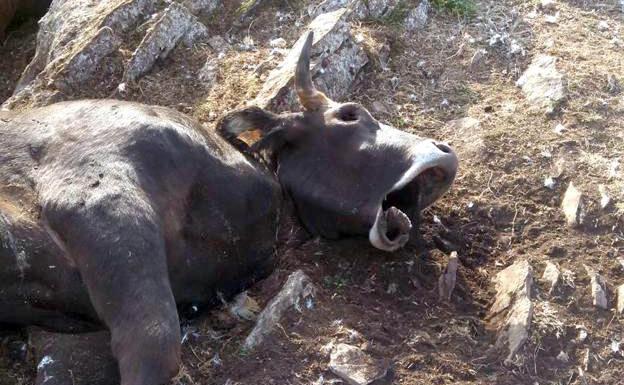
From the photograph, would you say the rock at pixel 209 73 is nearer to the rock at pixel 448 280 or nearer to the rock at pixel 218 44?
the rock at pixel 218 44

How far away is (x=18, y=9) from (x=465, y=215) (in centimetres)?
619

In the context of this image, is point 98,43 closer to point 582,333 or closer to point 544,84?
point 544,84

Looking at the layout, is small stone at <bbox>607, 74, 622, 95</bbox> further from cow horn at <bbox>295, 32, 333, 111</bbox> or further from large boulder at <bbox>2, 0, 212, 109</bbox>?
large boulder at <bbox>2, 0, 212, 109</bbox>

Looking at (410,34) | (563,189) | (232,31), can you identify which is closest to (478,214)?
(563,189)

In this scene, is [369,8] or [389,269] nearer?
[389,269]

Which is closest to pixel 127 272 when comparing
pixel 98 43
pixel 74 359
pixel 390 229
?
pixel 74 359

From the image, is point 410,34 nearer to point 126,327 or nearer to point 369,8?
point 369,8

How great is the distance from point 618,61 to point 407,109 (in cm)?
179

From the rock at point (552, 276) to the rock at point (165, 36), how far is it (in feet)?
11.9

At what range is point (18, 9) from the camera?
9711 millimetres

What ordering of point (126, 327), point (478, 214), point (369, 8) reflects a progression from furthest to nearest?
point (369, 8)
point (478, 214)
point (126, 327)

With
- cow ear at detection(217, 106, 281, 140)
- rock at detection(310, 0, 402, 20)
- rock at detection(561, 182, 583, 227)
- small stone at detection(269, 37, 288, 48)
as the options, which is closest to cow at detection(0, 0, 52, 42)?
small stone at detection(269, 37, 288, 48)

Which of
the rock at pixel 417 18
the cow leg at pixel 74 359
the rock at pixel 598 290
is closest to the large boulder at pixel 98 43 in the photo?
the rock at pixel 417 18

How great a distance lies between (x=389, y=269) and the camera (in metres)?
5.21
